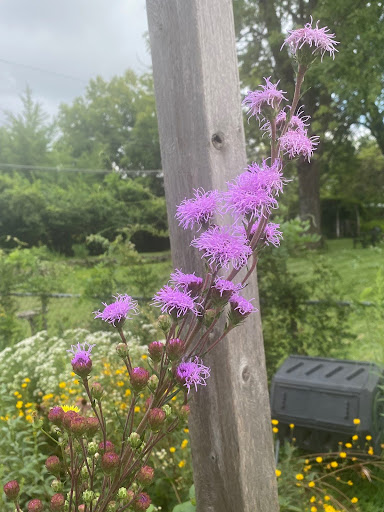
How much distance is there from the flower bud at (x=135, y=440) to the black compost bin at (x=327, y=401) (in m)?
1.92

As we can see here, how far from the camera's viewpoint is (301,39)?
2.79 feet

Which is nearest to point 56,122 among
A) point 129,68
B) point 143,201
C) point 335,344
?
point 129,68

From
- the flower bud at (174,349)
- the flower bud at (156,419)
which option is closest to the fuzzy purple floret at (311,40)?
the flower bud at (174,349)

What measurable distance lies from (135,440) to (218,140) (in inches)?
33.5

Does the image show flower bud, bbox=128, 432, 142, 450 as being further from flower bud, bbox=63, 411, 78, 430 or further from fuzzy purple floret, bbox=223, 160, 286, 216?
fuzzy purple floret, bbox=223, 160, 286, 216

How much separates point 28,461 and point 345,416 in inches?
64.2

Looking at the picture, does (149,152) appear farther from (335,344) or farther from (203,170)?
(203,170)

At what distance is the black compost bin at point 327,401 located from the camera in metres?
2.50

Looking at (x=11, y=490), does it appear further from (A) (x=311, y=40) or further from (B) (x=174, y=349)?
(A) (x=311, y=40)

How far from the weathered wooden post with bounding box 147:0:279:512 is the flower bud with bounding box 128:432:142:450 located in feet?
1.88

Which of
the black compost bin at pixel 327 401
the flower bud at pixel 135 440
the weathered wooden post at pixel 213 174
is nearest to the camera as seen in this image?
the flower bud at pixel 135 440

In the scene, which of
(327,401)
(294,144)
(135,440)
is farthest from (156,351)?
(327,401)

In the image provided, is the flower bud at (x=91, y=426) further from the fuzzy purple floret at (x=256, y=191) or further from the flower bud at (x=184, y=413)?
the fuzzy purple floret at (x=256, y=191)

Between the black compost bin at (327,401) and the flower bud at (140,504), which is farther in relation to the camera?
the black compost bin at (327,401)
